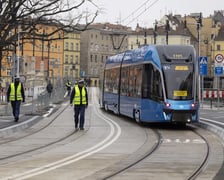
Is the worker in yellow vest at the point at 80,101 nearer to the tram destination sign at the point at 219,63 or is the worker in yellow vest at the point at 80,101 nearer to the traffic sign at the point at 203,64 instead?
the tram destination sign at the point at 219,63

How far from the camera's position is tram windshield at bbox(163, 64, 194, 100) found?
2336cm

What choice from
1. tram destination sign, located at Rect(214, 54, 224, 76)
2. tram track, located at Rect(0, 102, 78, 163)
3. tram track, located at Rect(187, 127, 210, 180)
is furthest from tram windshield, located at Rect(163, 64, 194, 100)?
tram destination sign, located at Rect(214, 54, 224, 76)

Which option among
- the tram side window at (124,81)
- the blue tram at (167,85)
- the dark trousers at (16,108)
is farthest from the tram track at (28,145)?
the tram side window at (124,81)

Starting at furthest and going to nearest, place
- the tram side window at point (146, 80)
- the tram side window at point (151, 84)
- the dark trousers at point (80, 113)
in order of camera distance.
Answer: the tram side window at point (146, 80), the tram side window at point (151, 84), the dark trousers at point (80, 113)

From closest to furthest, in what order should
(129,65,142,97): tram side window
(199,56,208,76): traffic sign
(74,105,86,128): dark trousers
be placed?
(74,105,86,128): dark trousers, (129,65,142,97): tram side window, (199,56,208,76): traffic sign

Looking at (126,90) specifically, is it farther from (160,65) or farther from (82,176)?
(82,176)

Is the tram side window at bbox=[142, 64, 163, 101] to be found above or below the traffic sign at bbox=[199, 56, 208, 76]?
below

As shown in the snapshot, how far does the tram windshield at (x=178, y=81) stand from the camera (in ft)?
76.6

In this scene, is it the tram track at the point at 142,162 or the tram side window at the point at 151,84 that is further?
the tram side window at the point at 151,84

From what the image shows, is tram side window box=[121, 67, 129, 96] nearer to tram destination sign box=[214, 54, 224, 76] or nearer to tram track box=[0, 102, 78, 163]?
tram track box=[0, 102, 78, 163]

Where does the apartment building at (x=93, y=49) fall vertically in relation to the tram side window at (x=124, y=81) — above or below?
above

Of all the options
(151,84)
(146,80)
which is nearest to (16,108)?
(146,80)

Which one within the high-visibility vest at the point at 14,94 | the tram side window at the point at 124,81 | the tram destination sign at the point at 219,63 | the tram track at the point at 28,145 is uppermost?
the tram destination sign at the point at 219,63

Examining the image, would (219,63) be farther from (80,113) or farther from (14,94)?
(80,113)
